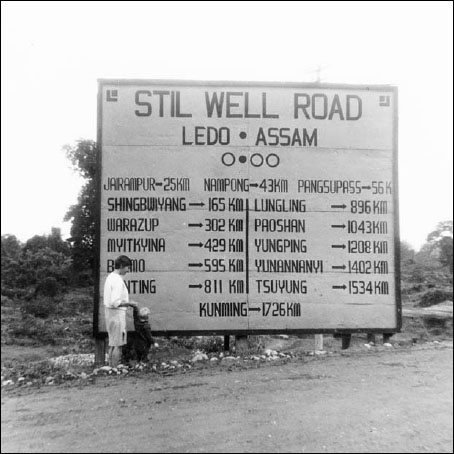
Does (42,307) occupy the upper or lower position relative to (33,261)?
lower

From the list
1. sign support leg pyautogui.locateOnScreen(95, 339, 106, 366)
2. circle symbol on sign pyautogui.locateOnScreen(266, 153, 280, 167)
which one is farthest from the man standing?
circle symbol on sign pyautogui.locateOnScreen(266, 153, 280, 167)

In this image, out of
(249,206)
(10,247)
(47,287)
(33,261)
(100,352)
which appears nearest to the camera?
(10,247)

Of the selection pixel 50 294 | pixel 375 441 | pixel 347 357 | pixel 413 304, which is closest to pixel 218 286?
pixel 347 357

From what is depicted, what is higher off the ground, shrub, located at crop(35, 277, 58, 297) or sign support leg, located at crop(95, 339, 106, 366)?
shrub, located at crop(35, 277, 58, 297)

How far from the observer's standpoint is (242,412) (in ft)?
13.9

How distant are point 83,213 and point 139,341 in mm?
8557

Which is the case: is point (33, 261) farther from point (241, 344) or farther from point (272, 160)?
point (272, 160)

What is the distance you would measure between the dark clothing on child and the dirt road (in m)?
0.72

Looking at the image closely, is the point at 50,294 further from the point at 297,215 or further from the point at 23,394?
the point at 297,215

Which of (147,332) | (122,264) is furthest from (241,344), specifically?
(122,264)

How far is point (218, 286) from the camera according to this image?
6.41m

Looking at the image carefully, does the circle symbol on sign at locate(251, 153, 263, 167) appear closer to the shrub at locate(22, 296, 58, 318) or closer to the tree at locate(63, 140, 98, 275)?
the shrub at locate(22, 296, 58, 318)

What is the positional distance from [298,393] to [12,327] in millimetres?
4930

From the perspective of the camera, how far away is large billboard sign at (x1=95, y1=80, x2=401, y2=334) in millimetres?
6379
